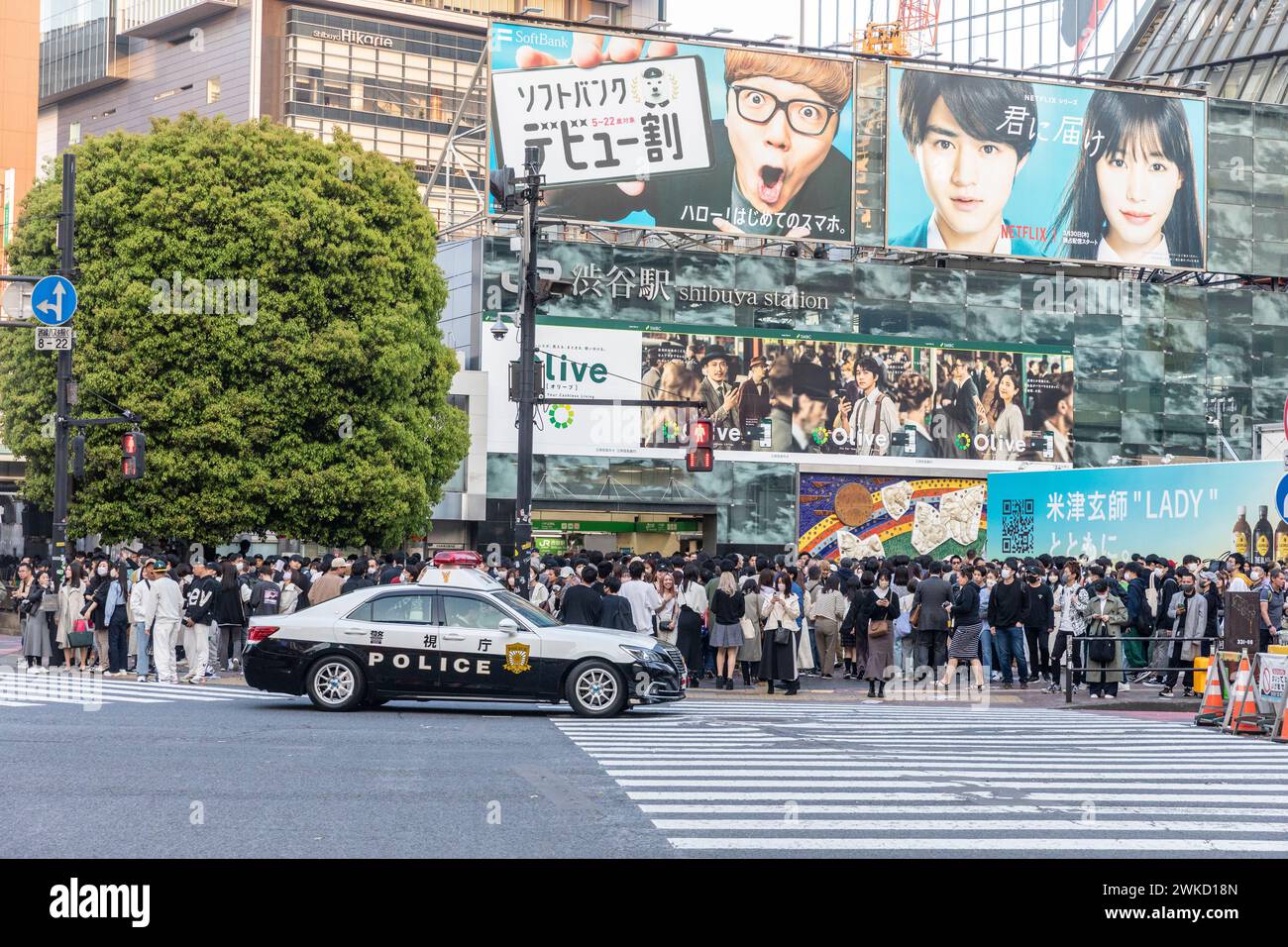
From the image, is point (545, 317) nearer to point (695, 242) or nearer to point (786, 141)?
point (695, 242)

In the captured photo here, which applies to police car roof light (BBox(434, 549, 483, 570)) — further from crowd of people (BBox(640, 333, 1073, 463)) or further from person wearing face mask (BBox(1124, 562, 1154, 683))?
crowd of people (BBox(640, 333, 1073, 463))

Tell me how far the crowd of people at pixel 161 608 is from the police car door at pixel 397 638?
372cm

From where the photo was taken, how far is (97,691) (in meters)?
21.1

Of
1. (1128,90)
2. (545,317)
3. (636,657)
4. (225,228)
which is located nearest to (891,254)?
(1128,90)

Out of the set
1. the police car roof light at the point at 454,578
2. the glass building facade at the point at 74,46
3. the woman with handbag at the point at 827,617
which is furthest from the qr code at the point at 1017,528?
the glass building facade at the point at 74,46

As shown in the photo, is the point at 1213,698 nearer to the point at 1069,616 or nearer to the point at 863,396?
the point at 1069,616

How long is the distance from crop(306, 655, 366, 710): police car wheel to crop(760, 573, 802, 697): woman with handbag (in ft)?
21.9

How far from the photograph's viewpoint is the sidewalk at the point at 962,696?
69.7 ft

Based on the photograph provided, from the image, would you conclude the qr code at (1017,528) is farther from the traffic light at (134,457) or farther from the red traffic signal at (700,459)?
the traffic light at (134,457)

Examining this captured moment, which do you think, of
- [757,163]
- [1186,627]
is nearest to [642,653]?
[1186,627]

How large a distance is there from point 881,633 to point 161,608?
10134mm

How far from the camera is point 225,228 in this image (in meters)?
36.6

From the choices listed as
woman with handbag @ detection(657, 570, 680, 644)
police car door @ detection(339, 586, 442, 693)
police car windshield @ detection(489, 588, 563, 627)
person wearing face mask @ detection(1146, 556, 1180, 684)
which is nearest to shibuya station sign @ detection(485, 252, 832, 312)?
woman with handbag @ detection(657, 570, 680, 644)
